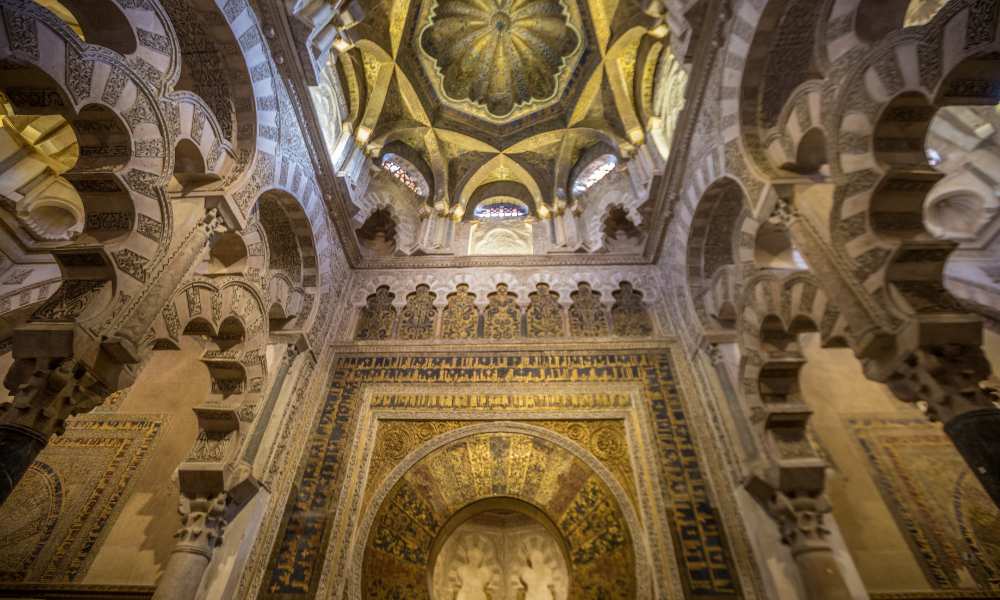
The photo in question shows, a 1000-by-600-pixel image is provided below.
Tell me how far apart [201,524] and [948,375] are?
6784 mm

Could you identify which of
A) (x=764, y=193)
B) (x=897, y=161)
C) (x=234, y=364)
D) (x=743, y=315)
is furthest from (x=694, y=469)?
(x=234, y=364)

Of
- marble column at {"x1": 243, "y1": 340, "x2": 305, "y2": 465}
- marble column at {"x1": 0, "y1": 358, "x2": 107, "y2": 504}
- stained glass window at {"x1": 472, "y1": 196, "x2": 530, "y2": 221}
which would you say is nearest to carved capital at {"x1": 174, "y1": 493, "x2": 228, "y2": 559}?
marble column at {"x1": 243, "y1": 340, "x2": 305, "y2": 465}

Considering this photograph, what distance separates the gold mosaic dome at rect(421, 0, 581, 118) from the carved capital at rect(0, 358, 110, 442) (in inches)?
338

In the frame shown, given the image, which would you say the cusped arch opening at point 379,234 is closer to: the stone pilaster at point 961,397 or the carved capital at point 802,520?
the carved capital at point 802,520

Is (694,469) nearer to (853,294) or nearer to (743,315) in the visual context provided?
(743,315)

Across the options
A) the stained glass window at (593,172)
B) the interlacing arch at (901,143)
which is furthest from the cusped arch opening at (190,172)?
the stained glass window at (593,172)

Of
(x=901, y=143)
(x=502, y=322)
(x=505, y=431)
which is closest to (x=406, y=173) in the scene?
(x=502, y=322)

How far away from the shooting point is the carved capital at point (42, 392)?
2988 mm

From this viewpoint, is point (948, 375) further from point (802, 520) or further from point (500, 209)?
point (500, 209)

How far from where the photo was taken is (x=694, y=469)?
5.53 meters

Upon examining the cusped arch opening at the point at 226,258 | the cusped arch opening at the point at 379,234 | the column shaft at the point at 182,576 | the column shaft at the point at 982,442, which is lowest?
the column shaft at the point at 182,576

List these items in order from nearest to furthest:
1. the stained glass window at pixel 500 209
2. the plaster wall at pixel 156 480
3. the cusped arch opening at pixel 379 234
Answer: the plaster wall at pixel 156 480, the cusped arch opening at pixel 379 234, the stained glass window at pixel 500 209

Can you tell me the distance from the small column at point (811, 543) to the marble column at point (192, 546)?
609 centimetres

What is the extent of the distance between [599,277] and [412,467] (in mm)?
4727
